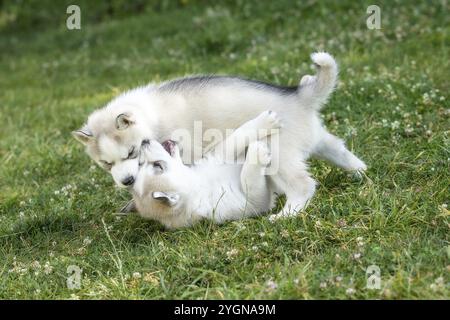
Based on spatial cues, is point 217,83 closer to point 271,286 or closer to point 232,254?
point 232,254

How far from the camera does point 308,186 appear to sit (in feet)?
14.6

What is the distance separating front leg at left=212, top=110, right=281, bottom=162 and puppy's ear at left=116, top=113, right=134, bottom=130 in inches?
25.1

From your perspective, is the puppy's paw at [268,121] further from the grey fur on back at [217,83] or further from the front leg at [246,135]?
the grey fur on back at [217,83]

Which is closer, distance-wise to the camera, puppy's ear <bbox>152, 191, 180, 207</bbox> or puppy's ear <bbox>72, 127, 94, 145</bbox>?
puppy's ear <bbox>152, 191, 180, 207</bbox>

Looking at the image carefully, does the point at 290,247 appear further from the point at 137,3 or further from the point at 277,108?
the point at 137,3

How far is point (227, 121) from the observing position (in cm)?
478

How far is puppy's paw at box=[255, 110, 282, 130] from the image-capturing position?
14.6 ft

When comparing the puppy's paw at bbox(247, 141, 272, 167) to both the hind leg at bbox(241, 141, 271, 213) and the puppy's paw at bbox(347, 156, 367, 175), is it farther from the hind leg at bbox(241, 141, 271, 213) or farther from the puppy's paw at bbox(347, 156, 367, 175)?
the puppy's paw at bbox(347, 156, 367, 175)

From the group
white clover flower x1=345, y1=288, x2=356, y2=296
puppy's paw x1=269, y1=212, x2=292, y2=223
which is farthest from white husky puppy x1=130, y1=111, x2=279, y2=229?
white clover flower x1=345, y1=288, x2=356, y2=296

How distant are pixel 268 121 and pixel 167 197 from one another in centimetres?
80

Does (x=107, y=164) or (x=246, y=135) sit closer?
(x=246, y=135)

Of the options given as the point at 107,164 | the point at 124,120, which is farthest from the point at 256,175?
Answer: the point at 107,164

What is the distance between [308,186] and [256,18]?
15.9 feet

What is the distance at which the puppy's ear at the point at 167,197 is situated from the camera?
14.2 ft
